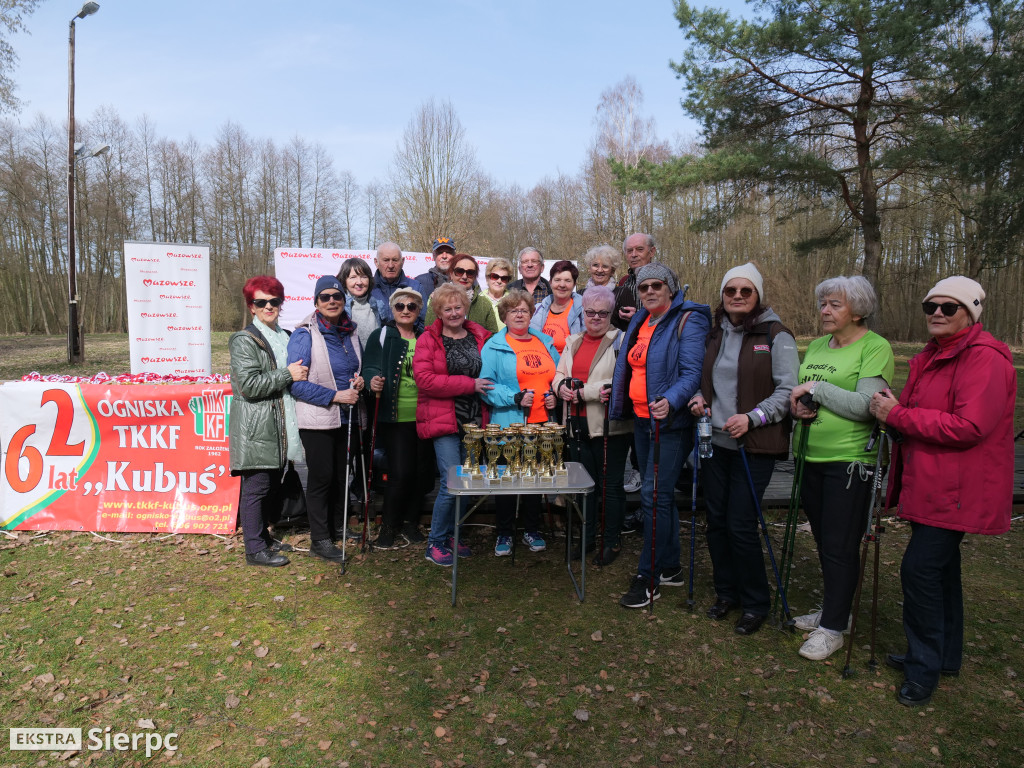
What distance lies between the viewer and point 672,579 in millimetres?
4262

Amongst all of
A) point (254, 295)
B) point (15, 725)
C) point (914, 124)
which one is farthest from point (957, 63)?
point (15, 725)

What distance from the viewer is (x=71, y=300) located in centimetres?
1510

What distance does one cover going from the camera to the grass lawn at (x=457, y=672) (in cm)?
272

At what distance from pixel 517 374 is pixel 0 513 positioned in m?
4.50

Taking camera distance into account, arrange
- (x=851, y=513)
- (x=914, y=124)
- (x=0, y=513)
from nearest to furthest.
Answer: (x=851, y=513)
(x=0, y=513)
(x=914, y=124)

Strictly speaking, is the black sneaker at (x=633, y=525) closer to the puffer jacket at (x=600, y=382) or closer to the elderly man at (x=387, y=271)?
the puffer jacket at (x=600, y=382)

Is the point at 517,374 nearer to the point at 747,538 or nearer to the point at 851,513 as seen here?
the point at 747,538

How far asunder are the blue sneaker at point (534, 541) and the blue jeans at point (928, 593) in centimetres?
251

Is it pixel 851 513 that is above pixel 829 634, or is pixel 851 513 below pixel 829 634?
above

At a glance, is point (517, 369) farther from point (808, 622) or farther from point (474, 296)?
point (808, 622)

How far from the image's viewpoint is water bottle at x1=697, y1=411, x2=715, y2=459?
3441 millimetres

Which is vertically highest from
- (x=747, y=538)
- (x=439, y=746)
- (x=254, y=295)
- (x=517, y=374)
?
(x=254, y=295)

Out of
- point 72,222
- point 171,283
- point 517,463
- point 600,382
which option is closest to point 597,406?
point 600,382

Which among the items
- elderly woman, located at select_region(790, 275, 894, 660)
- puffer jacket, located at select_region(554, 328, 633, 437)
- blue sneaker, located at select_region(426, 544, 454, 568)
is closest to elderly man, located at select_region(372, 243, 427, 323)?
puffer jacket, located at select_region(554, 328, 633, 437)
